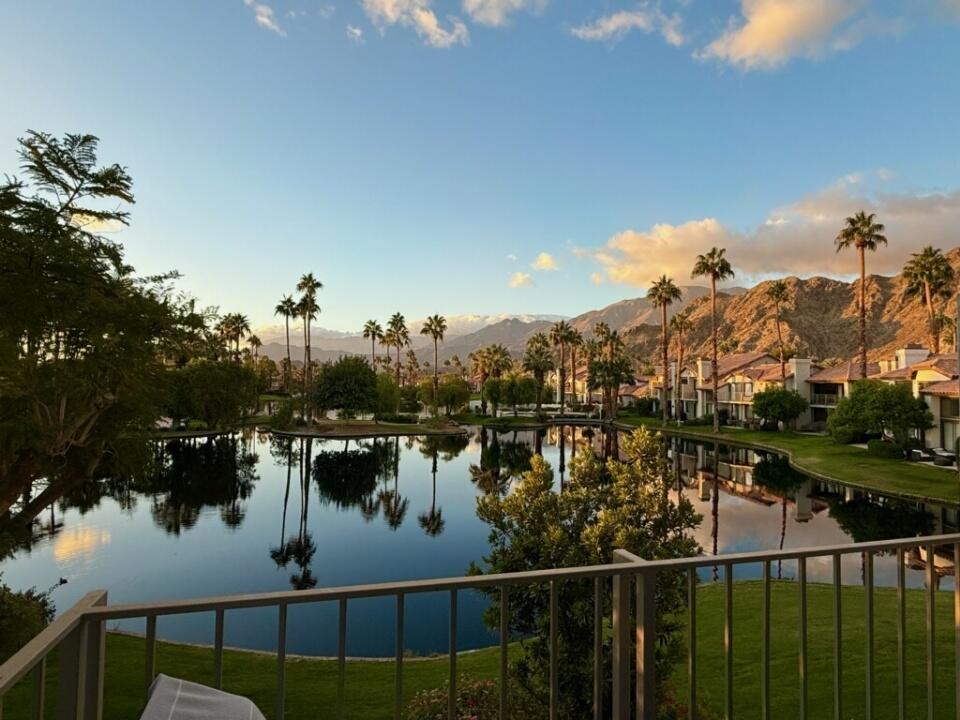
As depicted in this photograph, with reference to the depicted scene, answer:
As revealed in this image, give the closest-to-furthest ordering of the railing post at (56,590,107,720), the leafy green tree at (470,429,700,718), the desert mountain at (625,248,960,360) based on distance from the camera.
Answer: the railing post at (56,590,107,720) < the leafy green tree at (470,429,700,718) < the desert mountain at (625,248,960,360)

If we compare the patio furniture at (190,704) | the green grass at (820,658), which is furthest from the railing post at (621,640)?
the green grass at (820,658)

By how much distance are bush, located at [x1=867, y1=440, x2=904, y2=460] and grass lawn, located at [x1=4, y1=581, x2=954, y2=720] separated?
20978 mm

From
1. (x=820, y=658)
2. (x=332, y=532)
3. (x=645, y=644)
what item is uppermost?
(x=645, y=644)

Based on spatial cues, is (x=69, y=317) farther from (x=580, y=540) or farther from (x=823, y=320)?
(x=823, y=320)

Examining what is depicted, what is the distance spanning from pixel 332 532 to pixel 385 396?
35135mm

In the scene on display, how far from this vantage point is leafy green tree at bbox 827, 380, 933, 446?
29.7 metres

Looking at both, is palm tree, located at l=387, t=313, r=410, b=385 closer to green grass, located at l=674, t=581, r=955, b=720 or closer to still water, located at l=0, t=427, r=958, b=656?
still water, located at l=0, t=427, r=958, b=656

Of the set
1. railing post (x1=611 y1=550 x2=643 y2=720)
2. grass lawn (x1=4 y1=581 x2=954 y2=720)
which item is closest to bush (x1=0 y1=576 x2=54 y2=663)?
Answer: grass lawn (x1=4 y1=581 x2=954 y2=720)

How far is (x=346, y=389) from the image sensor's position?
169 feet

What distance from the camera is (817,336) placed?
462ft

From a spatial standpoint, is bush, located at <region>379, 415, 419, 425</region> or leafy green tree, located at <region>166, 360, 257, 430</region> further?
bush, located at <region>379, 415, 419, 425</region>

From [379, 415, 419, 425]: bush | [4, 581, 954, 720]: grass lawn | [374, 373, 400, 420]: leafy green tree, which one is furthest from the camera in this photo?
[379, 415, 419, 425]: bush

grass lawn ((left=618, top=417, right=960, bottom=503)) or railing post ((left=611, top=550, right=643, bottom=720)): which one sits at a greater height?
railing post ((left=611, top=550, right=643, bottom=720))

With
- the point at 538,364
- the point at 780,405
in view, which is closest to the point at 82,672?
the point at 780,405
